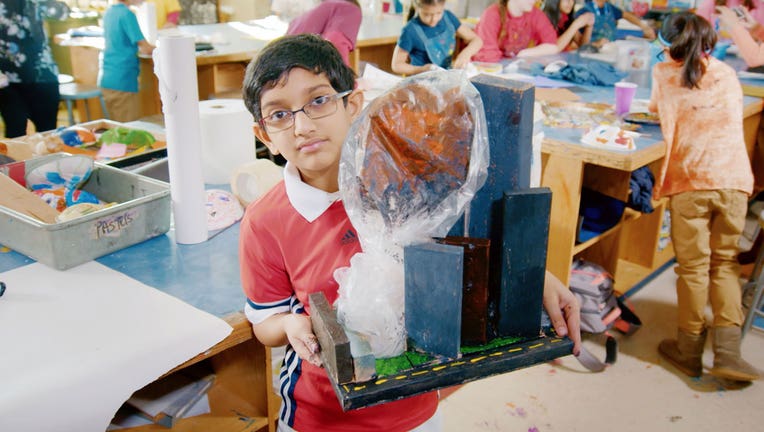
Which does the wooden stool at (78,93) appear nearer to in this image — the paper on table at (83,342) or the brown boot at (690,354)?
the paper on table at (83,342)

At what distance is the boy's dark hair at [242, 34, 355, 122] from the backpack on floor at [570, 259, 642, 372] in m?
1.78

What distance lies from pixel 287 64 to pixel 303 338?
1.40 feet

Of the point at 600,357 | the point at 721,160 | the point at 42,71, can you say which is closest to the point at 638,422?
the point at 600,357

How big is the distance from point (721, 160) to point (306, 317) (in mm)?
1942

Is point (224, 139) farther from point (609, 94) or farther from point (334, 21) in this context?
point (609, 94)

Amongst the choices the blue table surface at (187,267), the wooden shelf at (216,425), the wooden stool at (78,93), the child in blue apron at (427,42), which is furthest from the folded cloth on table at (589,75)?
the wooden stool at (78,93)

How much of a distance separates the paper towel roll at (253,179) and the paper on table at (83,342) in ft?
1.47

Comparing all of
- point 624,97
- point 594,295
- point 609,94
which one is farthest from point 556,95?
point 594,295

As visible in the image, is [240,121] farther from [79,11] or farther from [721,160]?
[79,11]

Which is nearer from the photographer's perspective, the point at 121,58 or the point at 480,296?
the point at 480,296

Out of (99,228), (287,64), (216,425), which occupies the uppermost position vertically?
(287,64)

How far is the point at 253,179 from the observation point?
5.66ft

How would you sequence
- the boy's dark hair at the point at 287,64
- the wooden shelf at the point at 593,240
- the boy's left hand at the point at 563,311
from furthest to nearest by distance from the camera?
the wooden shelf at the point at 593,240 < the boy's dark hair at the point at 287,64 < the boy's left hand at the point at 563,311

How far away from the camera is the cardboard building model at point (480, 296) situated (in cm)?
80
